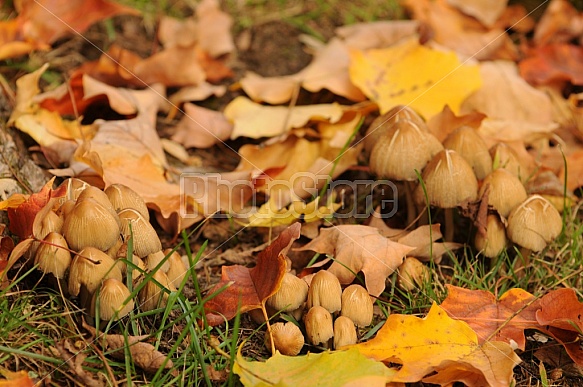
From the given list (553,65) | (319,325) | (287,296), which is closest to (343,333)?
(319,325)

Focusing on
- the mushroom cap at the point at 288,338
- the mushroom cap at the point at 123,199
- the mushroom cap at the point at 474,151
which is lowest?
the mushroom cap at the point at 288,338

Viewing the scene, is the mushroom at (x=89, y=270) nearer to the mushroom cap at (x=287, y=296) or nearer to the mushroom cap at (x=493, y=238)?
the mushroom cap at (x=287, y=296)

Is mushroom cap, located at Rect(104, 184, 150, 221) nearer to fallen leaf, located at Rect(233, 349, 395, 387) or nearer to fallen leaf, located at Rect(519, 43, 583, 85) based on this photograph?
fallen leaf, located at Rect(233, 349, 395, 387)

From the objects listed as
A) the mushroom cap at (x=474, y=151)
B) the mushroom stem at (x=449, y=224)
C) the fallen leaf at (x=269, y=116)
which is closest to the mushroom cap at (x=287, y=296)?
the mushroom stem at (x=449, y=224)

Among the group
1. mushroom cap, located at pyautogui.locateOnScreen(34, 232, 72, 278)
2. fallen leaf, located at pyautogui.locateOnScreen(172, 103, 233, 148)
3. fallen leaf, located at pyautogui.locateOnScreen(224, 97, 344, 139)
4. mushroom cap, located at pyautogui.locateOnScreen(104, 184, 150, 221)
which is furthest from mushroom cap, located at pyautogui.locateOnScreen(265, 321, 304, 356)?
fallen leaf, located at pyautogui.locateOnScreen(172, 103, 233, 148)

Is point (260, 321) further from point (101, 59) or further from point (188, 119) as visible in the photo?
point (101, 59)

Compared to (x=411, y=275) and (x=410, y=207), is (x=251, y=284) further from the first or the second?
(x=410, y=207)

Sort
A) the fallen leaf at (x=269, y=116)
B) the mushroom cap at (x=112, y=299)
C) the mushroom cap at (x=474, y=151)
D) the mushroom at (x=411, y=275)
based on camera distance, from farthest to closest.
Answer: the fallen leaf at (x=269, y=116) < the mushroom cap at (x=474, y=151) < the mushroom at (x=411, y=275) < the mushroom cap at (x=112, y=299)

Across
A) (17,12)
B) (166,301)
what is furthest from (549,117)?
(17,12)
